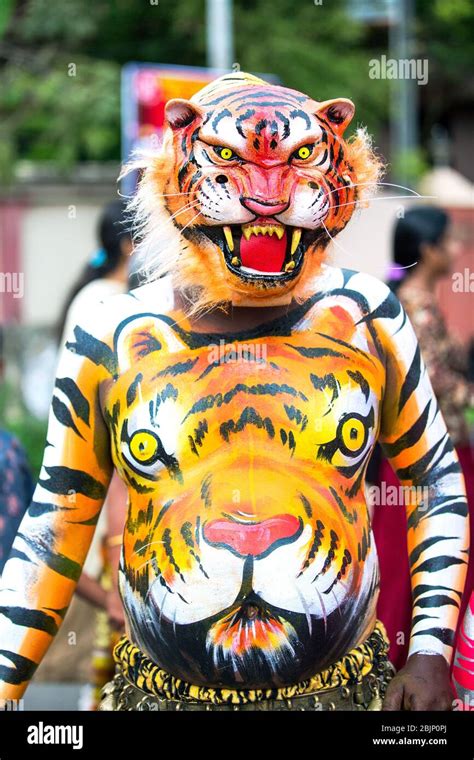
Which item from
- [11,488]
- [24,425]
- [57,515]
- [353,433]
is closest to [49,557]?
[57,515]

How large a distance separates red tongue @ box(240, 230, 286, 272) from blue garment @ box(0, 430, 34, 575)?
4.89ft

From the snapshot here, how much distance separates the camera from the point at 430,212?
16.8 feet

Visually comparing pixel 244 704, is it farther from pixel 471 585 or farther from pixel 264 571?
pixel 471 585

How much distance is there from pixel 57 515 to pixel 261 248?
0.70 metres

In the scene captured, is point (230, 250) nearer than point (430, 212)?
Yes

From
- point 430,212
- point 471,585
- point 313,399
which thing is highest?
point 430,212

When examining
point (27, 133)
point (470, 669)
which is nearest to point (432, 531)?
point (470, 669)

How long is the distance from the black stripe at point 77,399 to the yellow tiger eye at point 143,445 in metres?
0.15

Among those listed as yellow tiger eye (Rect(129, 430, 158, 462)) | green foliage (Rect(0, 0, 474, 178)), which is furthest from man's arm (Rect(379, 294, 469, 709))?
green foliage (Rect(0, 0, 474, 178))

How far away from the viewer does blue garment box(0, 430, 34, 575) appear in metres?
3.53

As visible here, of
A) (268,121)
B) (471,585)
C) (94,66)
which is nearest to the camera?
(268,121)

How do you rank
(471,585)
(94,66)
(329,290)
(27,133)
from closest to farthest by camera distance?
(329,290) < (471,585) < (94,66) < (27,133)

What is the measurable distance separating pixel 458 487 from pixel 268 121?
86 centimetres

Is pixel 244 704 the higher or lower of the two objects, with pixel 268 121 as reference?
lower
